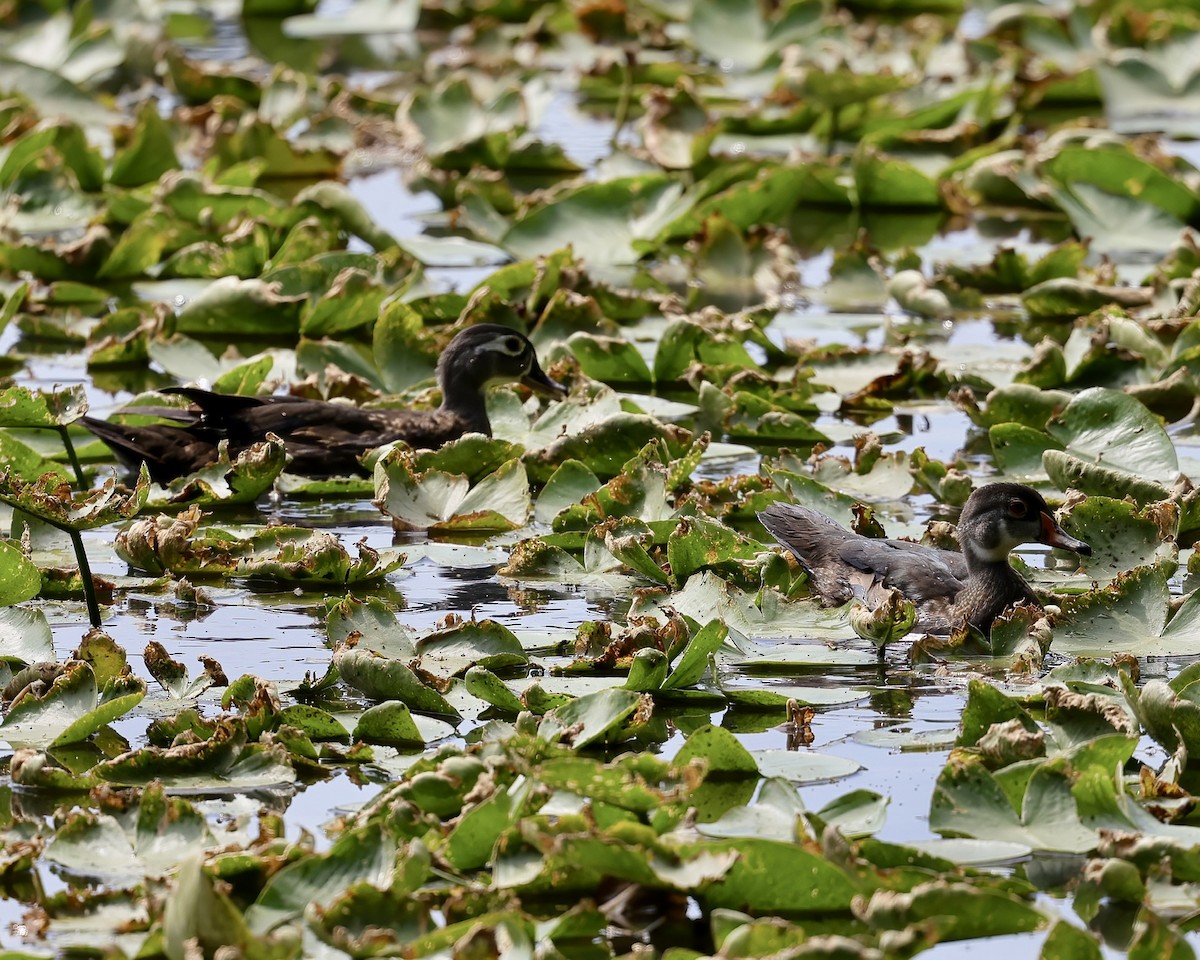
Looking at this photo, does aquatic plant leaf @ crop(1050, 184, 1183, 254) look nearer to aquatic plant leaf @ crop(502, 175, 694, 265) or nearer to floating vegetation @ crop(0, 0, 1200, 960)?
floating vegetation @ crop(0, 0, 1200, 960)

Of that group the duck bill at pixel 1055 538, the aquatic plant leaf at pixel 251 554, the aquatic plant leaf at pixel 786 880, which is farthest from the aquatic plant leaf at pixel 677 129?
the aquatic plant leaf at pixel 786 880

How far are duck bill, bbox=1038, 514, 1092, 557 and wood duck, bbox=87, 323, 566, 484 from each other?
2702 mm

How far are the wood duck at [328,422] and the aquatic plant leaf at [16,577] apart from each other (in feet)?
5.74

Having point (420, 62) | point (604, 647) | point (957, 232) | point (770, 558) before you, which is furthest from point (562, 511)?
point (420, 62)

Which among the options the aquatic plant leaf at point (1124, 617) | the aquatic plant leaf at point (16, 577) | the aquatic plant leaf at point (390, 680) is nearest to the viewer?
the aquatic plant leaf at point (390, 680)

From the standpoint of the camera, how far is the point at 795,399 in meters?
8.73

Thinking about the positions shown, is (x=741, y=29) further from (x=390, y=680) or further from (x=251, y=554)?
(x=390, y=680)

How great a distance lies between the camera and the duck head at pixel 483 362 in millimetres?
8789

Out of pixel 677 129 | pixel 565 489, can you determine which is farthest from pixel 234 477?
pixel 677 129

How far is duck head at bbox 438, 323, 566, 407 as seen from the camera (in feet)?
28.8

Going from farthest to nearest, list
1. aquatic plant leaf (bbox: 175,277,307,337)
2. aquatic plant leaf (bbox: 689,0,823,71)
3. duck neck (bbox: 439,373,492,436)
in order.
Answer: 1. aquatic plant leaf (bbox: 689,0,823,71)
2. aquatic plant leaf (bbox: 175,277,307,337)
3. duck neck (bbox: 439,373,492,436)

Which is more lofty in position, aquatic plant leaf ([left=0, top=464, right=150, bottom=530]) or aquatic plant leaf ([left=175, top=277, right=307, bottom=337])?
aquatic plant leaf ([left=0, top=464, right=150, bottom=530])

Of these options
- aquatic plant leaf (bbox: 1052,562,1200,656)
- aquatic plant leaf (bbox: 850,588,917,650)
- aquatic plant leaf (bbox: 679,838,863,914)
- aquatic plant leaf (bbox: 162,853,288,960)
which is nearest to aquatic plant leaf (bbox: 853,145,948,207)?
aquatic plant leaf (bbox: 1052,562,1200,656)

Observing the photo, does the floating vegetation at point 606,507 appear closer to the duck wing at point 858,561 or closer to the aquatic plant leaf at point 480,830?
the aquatic plant leaf at point 480,830
